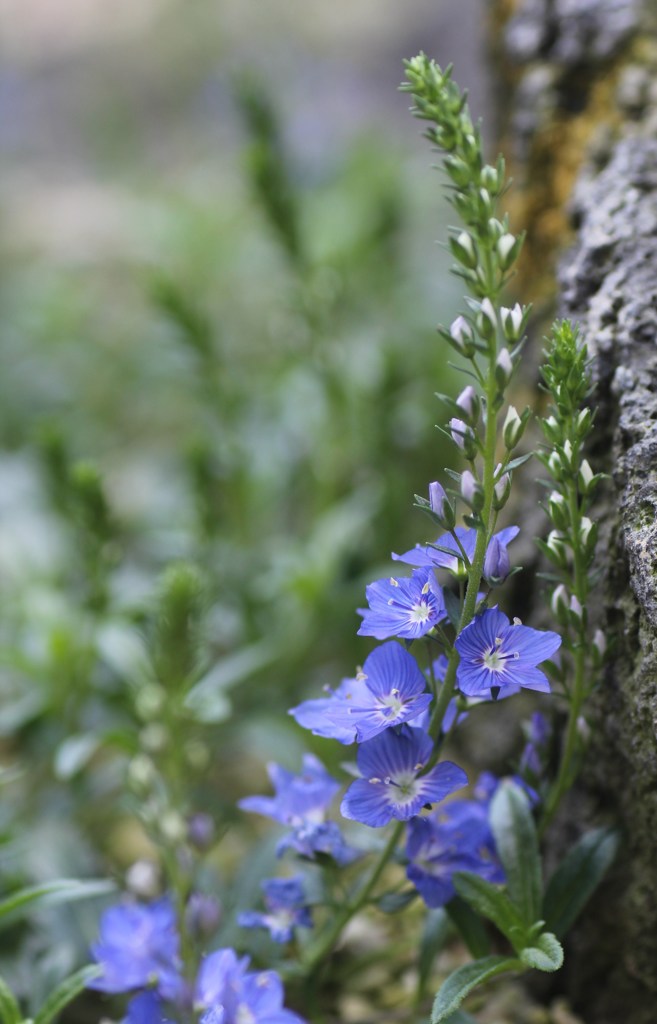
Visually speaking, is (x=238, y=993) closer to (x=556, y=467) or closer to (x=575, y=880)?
(x=575, y=880)

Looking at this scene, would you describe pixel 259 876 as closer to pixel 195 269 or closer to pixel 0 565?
pixel 0 565

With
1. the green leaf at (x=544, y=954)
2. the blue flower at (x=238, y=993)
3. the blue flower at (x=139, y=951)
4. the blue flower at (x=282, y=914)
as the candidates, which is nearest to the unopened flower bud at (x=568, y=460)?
the green leaf at (x=544, y=954)

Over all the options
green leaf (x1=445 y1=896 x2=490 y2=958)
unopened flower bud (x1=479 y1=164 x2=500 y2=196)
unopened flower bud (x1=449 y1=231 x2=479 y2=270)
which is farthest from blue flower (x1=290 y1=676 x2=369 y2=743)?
unopened flower bud (x1=479 y1=164 x2=500 y2=196)

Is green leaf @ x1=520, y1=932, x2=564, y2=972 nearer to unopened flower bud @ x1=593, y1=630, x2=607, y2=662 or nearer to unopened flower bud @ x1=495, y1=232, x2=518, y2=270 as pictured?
unopened flower bud @ x1=593, y1=630, x2=607, y2=662

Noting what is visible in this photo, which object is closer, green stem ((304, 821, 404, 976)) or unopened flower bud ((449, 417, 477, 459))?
unopened flower bud ((449, 417, 477, 459))

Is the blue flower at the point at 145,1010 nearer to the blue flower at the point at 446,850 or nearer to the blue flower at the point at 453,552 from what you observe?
the blue flower at the point at 446,850

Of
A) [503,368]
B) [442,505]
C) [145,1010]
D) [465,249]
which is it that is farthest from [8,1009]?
[465,249]
